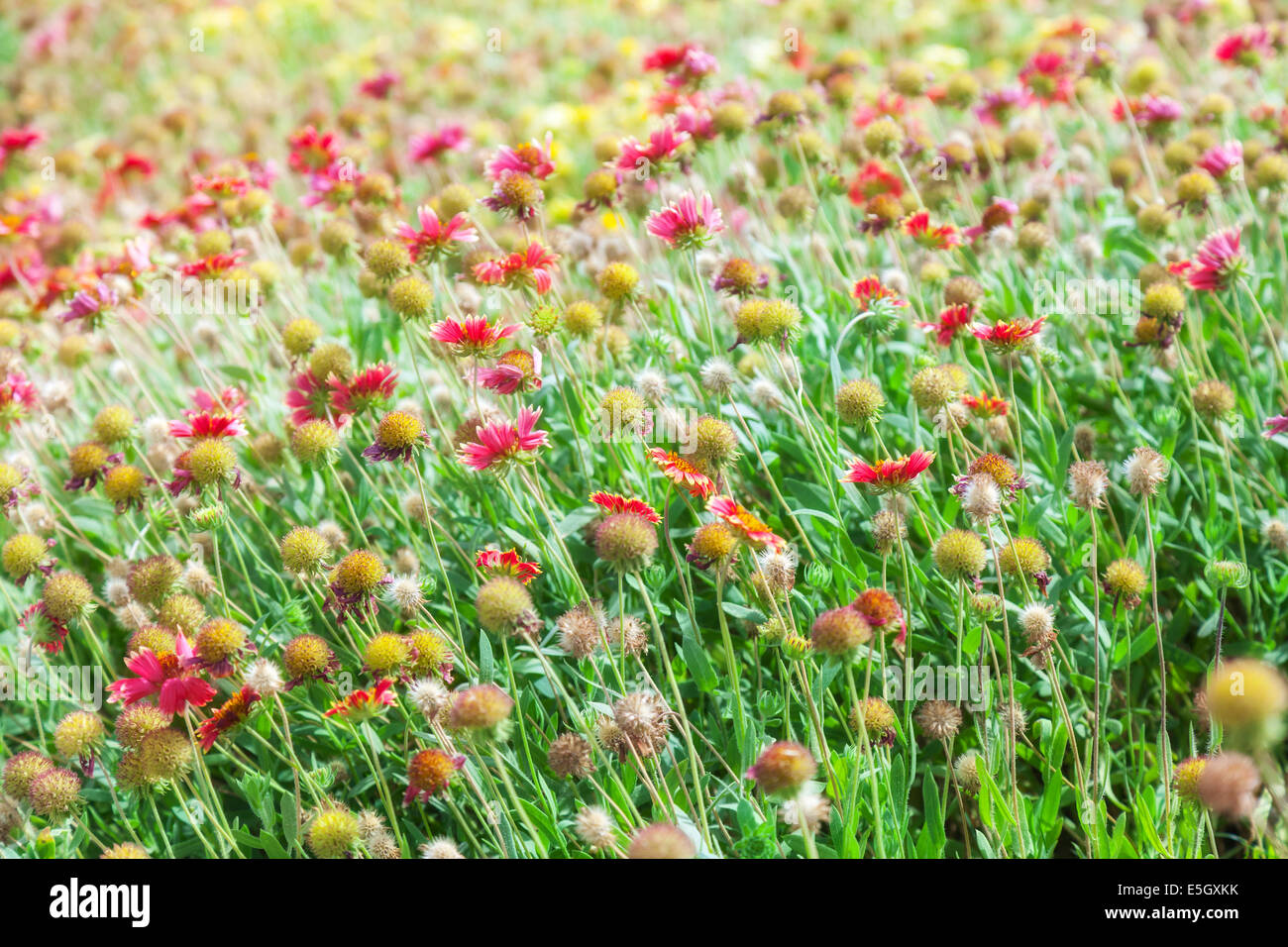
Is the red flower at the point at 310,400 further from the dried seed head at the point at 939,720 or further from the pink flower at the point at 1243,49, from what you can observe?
the pink flower at the point at 1243,49

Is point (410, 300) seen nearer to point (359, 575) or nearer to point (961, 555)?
point (359, 575)

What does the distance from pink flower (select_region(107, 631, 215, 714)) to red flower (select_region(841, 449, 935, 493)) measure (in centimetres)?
165

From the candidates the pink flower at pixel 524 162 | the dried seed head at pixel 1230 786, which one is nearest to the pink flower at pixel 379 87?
the pink flower at pixel 524 162

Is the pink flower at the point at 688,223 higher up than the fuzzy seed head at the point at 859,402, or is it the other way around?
the pink flower at the point at 688,223

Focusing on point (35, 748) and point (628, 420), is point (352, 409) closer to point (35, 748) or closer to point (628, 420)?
point (628, 420)

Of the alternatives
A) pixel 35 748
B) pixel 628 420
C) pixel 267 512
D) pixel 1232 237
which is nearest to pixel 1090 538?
pixel 1232 237

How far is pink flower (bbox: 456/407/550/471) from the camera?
8.23 feet

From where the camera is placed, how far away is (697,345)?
381 centimetres

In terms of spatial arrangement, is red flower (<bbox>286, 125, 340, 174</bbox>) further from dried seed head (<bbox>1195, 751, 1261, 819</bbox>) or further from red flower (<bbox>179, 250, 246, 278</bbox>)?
dried seed head (<bbox>1195, 751, 1261, 819</bbox>)

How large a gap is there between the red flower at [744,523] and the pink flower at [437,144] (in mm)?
2905

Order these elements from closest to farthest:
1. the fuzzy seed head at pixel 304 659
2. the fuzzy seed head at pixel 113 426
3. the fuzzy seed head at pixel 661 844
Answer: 1. the fuzzy seed head at pixel 661 844
2. the fuzzy seed head at pixel 304 659
3. the fuzzy seed head at pixel 113 426

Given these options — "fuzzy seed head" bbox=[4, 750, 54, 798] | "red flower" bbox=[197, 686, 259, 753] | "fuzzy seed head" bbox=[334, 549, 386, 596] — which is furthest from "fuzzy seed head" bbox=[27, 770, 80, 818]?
"fuzzy seed head" bbox=[334, 549, 386, 596]

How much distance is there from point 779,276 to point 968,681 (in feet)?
6.91

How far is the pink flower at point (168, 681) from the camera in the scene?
2414 mm
